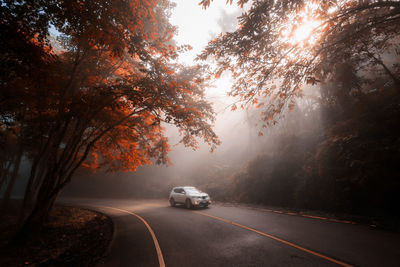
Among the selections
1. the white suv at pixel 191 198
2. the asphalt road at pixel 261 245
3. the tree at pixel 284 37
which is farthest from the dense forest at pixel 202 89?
the white suv at pixel 191 198

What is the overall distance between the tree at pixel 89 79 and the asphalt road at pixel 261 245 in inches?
164

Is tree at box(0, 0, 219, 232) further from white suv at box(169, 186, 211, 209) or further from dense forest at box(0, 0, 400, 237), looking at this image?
white suv at box(169, 186, 211, 209)

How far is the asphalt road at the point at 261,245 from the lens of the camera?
14.1 feet

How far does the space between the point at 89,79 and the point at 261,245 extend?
10.3m

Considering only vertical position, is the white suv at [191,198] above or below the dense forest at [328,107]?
below

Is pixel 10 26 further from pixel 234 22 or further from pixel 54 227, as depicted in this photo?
pixel 234 22

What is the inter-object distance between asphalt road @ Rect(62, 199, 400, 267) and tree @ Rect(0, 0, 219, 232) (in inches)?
164

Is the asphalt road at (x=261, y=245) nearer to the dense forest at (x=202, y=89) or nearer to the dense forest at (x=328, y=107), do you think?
the dense forest at (x=328, y=107)

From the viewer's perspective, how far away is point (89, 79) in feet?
28.7

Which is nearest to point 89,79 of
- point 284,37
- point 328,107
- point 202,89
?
point 202,89

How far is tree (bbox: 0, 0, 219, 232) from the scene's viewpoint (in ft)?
16.5

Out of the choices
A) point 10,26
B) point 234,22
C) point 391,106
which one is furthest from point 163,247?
point 234,22

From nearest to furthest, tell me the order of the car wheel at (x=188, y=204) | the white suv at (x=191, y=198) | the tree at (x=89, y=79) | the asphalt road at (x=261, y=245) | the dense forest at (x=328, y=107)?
the asphalt road at (x=261, y=245), the tree at (x=89, y=79), the dense forest at (x=328, y=107), the white suv at (x=191, y=198), the car wheel at (x=188, y=204)

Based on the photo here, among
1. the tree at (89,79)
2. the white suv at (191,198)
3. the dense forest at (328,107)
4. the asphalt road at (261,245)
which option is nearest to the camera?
the asphalt road at (261,245)
